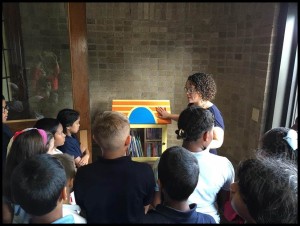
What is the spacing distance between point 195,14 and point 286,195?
2.79 m

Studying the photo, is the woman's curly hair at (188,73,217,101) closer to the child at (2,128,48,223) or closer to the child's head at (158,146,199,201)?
the child's head at (158,146,199,201)

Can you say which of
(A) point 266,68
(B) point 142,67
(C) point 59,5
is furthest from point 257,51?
(C) point 59,5

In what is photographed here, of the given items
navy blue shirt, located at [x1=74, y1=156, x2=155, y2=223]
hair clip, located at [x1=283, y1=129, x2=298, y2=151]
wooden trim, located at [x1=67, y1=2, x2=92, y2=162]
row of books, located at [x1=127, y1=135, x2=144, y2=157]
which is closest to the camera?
navy blue shirt, located at [x1=74, y1=156, x2=155, y2=223]

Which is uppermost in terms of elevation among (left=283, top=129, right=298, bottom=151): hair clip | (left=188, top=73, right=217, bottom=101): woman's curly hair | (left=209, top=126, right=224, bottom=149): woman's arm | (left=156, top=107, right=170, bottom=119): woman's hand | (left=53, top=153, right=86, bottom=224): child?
(left=188, top=73, right=217, bottom=101): woman's curly hair

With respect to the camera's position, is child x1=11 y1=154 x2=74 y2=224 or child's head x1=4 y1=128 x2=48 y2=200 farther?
child's head x1=4 y1=128 x2=48 y2=200

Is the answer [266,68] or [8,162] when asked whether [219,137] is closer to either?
[266,68]

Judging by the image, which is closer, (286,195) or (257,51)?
(286,195)

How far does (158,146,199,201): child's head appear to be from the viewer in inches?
42.7

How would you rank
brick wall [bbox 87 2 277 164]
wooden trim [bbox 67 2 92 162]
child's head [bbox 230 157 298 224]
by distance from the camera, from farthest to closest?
brick wall [bbox 87 2 277 164] < wooden trim [bbox 67 2 92 162] < child's head [bbox 230 157 298 224]

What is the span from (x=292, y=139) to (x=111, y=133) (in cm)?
97

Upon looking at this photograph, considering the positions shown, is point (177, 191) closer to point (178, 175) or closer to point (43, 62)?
point (178, 175)

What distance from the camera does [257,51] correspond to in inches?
95.0

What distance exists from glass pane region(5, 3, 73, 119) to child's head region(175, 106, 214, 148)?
1.65 metres

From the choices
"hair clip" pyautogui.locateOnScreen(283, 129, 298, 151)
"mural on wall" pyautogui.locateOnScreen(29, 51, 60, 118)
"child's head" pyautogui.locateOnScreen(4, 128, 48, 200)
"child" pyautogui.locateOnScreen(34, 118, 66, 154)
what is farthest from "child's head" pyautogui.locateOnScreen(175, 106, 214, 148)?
"mural on wall" pyautogui.locateOnScreen(29, 51, 60, 118)
